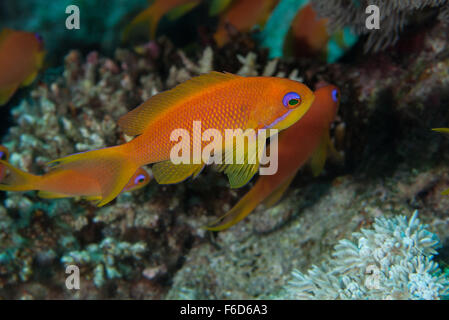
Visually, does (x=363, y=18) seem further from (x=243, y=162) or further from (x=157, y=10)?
(x=157, y=10)

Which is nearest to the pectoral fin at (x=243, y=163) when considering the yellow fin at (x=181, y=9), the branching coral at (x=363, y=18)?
the branching coral at (x=363, y=18)

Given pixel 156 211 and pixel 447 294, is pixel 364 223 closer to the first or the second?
pixel 447 294

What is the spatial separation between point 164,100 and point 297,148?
133cm

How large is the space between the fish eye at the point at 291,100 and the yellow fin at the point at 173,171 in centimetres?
59

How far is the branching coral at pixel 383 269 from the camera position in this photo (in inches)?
76.8

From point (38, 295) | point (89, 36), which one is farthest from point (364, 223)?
point (89, 36)

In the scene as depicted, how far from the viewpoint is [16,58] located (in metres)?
4.20

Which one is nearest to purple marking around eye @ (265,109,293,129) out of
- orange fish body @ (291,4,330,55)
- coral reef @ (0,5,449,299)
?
coral reef @ (0,5,449,299)

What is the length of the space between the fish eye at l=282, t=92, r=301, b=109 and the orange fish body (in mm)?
2829

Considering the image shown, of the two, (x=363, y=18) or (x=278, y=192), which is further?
(x=363, y=18)

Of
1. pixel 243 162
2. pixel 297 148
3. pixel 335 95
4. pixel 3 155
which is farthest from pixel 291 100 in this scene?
pixel 3 155

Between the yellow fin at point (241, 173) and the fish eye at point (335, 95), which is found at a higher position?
the fish eye at point (335, 95)

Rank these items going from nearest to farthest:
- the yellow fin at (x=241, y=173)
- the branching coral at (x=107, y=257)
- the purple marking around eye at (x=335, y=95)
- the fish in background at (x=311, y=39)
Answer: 1. the yellow fin at (x=241, y=173)
2. the purple marking around eye at (x=335, y=95)
3. the branching coral at (x=107, y=257)
4. the fish in background at (x=311, y=39)

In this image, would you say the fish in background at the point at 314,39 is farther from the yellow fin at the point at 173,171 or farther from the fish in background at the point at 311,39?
the yellow fin at the point at 173,171
